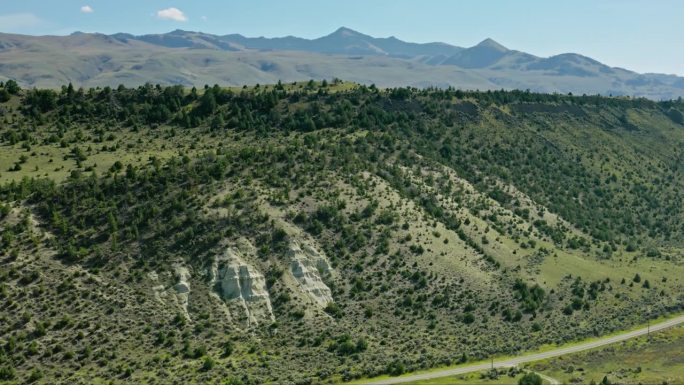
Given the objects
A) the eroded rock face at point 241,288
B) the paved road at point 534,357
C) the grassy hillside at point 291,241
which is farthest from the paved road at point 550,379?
the eroded rock face at point 241,288

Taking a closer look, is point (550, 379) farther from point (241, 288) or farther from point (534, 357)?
point (241, 288)

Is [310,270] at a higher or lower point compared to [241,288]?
higher

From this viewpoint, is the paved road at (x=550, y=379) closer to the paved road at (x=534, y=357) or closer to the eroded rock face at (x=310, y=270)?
the paved road at (x=534, y=357)

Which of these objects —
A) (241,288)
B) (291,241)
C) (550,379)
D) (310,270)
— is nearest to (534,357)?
(550,379)

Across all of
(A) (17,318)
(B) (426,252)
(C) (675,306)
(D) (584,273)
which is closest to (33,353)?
(A) (17,318)

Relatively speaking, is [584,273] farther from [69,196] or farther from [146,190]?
[69,196]
